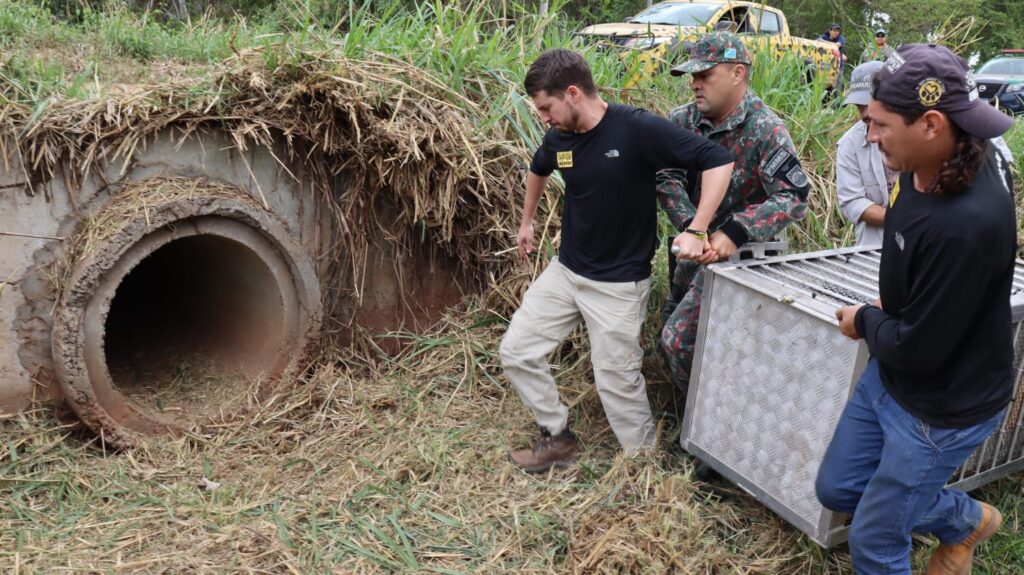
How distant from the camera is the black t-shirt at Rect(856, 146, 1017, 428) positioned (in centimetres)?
201

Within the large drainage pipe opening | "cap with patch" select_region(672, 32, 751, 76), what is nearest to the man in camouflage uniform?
"cap with patch" select_region(672, 32, 751, 76)

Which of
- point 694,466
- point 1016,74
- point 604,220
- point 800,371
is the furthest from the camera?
point 1016,74

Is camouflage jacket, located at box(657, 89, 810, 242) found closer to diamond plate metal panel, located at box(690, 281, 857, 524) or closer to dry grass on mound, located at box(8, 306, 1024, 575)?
diamond plate metal panel, located at box(690, 281, 857, 524)

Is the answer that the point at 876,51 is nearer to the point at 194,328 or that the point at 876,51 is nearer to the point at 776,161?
the point at 776,161

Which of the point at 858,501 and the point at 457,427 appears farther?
the point at 457,427

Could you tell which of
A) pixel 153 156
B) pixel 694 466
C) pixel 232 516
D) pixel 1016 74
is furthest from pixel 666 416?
pixel 1016 74

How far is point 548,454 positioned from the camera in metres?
3.63

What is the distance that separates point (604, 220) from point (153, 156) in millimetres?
2207

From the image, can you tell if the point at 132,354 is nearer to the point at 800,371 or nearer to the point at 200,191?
the point at 200,191

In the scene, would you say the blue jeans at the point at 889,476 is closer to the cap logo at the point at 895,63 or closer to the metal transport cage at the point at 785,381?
the metal transport cage at the point at 785,381

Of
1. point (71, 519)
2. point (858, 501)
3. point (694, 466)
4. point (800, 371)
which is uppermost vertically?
point (800, 371)

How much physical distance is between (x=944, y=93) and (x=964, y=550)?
4.84ft

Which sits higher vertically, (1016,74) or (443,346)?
(1016,74)

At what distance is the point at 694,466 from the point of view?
350cm
